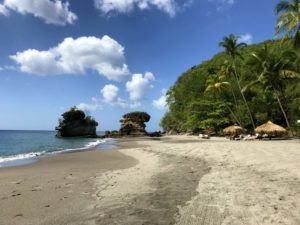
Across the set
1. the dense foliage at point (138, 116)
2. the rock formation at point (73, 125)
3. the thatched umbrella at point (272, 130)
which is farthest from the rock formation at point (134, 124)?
the thatched umbrella at point (272, 130)

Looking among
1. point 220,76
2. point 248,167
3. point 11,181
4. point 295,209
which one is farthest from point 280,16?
point 220,76

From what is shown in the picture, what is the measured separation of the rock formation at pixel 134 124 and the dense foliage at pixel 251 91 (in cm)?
2383

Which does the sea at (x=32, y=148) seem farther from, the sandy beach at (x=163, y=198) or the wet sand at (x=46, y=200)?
the sandy beach at (x=163, y=198)

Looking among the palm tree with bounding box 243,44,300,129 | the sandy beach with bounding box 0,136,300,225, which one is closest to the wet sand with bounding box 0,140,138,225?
the sandy beach with bounding box 0,136,300,225

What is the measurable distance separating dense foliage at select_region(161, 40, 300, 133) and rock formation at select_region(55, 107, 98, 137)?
4095cm

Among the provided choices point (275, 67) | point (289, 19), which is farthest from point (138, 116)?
point (289, 19)

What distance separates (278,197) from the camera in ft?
18.9

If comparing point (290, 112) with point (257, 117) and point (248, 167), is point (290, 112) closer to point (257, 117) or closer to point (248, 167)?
point (257, 117)

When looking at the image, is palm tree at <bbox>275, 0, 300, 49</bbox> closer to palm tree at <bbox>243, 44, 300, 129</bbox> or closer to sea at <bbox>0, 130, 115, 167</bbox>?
palm tree at <bbox>243, 44, 300, 129</bbox>

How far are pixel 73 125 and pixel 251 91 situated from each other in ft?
187

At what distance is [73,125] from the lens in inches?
3275

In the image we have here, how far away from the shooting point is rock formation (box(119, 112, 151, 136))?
74.1m

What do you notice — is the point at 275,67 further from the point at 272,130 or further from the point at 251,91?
the point at 251,91

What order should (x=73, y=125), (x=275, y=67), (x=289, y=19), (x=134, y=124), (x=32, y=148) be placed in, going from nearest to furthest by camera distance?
(x=289, y=19) → (x=275, y=67) → (x=32, y=148) → (x=134, y=124) → (x=73, y=125)
